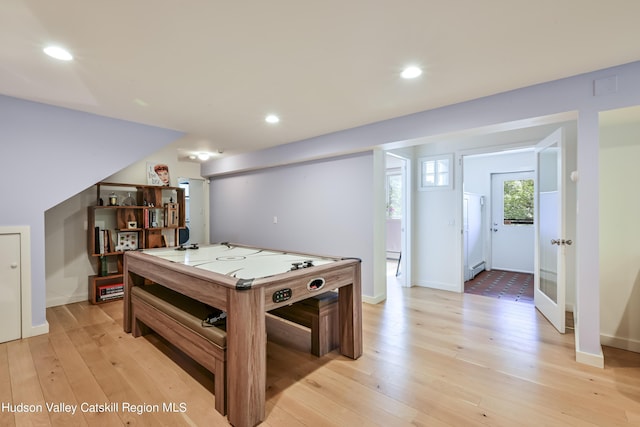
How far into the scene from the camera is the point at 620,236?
2.55m

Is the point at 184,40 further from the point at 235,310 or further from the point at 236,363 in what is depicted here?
the point at 236,363

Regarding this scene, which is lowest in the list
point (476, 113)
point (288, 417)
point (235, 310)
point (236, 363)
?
point (288, 417)

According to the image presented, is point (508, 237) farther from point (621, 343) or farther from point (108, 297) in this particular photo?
point (108, 297)

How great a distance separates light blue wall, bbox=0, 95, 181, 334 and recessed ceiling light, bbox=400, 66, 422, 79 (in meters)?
3.11

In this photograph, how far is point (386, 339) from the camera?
108 inches

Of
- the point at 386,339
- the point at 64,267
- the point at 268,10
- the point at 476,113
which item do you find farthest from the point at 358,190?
the point at 64,267

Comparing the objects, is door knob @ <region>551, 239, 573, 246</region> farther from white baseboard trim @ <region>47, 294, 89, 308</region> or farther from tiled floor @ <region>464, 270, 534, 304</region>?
white baseboard trim @ <region>47, 294, 89, 308</region>

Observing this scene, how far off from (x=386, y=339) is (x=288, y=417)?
130 cm

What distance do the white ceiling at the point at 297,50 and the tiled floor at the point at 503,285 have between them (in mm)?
2827

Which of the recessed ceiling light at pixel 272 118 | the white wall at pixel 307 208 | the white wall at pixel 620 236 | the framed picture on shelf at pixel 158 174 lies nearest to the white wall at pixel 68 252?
the framed picture on shelf at pixel 158 174

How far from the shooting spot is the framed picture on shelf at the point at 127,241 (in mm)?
4082

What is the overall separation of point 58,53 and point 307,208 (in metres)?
3.11

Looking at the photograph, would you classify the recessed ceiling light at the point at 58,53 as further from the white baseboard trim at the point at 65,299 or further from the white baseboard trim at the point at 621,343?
the white baseboard trim at the point at 621,343

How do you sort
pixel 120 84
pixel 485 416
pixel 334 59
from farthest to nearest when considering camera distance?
1. pixel 120 84
2. pixel 334 59
3. pixel 485 416
